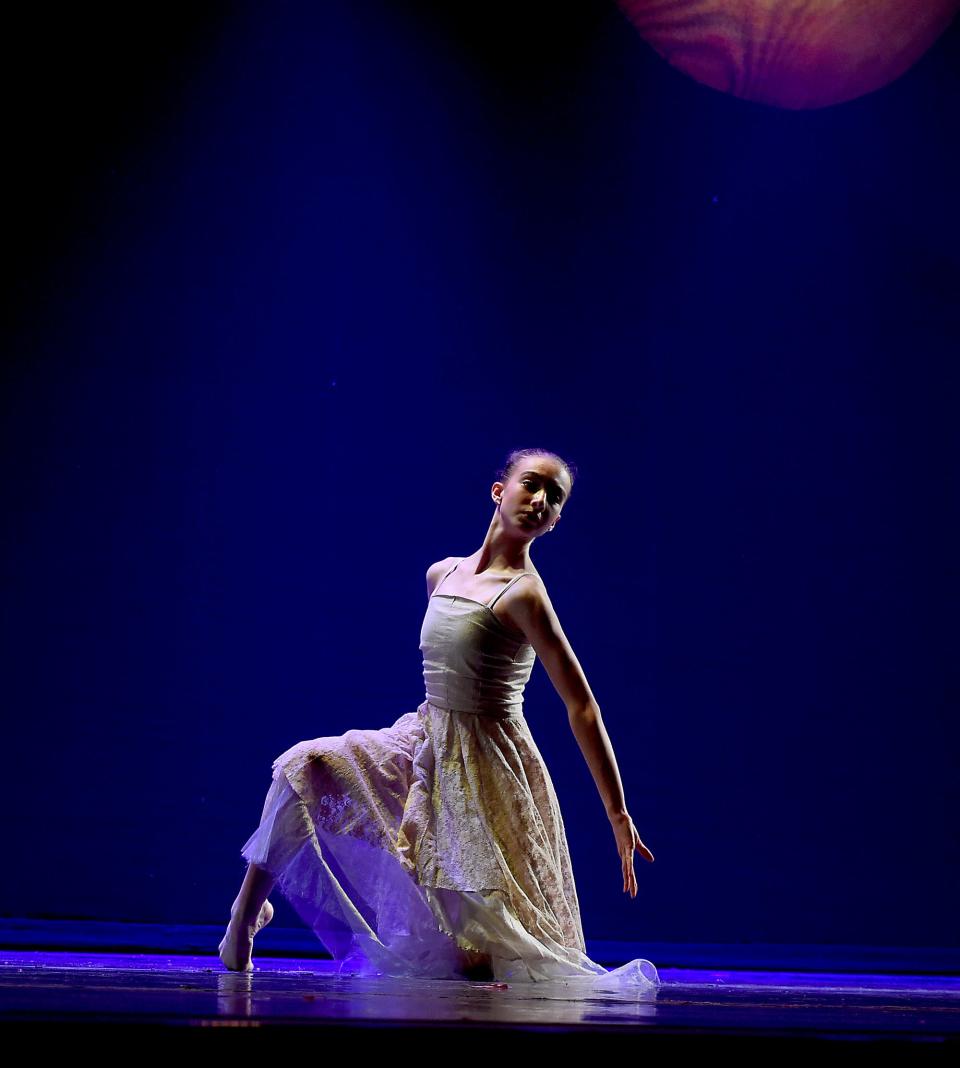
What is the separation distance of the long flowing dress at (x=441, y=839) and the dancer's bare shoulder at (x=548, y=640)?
44mm

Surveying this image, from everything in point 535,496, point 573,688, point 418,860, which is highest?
point 535,496

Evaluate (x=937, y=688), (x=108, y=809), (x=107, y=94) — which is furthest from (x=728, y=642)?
(x=107, y=94)

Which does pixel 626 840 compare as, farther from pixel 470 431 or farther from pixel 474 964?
pixel 470 431

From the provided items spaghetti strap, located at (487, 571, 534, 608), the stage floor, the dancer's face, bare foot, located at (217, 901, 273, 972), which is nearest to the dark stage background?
the dancer's face

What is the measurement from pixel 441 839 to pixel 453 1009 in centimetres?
97

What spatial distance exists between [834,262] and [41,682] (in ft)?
8.57

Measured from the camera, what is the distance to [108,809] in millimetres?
3252

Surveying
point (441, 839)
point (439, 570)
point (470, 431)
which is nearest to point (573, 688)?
point (441, 839)

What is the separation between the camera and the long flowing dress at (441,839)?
80.1 inches

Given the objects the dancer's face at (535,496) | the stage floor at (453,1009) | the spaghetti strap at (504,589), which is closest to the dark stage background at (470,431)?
the dancer's face at (535,496)

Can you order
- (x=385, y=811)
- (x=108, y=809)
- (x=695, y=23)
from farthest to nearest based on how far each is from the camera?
(x=695, y=23) → (x=108, y=809) → (x=385, y=811)

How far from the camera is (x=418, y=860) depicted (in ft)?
6.79

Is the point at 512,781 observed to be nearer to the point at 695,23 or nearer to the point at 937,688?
the point at 937,688

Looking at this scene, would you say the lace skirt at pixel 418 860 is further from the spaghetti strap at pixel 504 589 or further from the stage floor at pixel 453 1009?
the spaghetti strap at pixel 504 589
